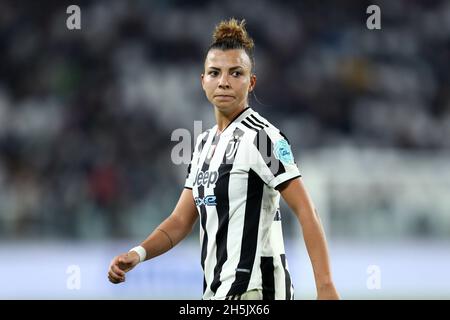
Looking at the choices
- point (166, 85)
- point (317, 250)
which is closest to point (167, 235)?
point (317, 250)

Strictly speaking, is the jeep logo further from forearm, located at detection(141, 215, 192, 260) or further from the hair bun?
the hair bun

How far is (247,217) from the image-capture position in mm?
3758

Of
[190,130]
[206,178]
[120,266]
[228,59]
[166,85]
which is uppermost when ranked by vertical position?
[166,85]

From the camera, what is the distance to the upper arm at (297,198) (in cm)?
357

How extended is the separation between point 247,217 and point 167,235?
59cm

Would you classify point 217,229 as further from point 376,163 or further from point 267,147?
point 376,163

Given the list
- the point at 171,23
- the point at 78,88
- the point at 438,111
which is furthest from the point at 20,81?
the point at 438,111

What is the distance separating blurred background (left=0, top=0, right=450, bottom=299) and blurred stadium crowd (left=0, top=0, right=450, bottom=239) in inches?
0.9

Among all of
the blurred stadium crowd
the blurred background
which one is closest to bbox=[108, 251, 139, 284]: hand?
the blurred background

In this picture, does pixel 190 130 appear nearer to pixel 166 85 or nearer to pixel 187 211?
pixel 166 85

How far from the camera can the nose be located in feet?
12.7

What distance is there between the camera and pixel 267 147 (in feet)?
12.3

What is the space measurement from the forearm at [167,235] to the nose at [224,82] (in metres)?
0.75
